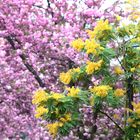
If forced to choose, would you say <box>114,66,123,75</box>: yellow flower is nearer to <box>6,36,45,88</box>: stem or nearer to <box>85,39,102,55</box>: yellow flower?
<box>85,39,102,55</box>: yellow flower

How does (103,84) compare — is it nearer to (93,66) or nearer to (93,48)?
(93,66)

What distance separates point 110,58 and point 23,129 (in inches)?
158

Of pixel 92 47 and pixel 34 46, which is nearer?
pixel 92 47

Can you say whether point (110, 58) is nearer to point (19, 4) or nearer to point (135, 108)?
point (135, 108)

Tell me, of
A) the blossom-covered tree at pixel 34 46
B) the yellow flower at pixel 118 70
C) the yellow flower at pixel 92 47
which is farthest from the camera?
the blossom-covered tree at pixel 34 46

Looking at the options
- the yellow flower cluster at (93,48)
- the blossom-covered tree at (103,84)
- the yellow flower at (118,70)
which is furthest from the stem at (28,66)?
the yellow flower cluster at (93,48)

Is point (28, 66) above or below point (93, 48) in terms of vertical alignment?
below

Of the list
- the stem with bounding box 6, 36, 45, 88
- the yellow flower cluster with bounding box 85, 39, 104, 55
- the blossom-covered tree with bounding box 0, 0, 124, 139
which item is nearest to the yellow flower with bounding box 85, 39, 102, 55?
the yellow flower cluster with bounding box 85, 39, 104, 55

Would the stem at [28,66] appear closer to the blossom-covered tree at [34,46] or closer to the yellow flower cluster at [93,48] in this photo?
the blossom-covered tree at [34,46]

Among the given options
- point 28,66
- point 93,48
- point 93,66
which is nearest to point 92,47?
point 93,48

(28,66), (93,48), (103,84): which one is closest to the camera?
(93,48)

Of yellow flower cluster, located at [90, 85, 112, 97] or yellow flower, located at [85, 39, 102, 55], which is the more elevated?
yellow flower, located at [85, 39, 102, 55]

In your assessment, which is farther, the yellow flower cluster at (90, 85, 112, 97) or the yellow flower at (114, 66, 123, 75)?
the yellow flower at (114, 66, 123, 75)

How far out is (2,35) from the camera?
29.0ft
